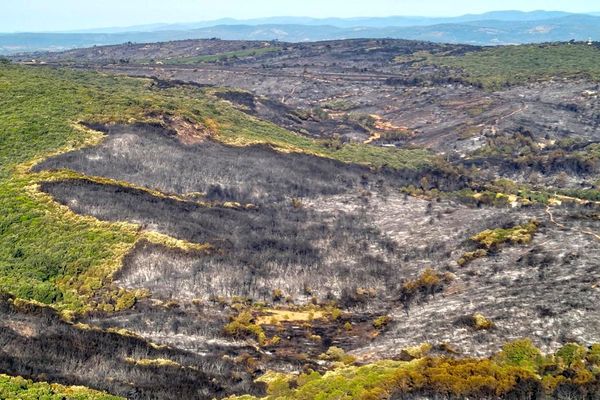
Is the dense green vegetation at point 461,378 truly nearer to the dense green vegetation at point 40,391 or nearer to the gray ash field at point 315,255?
the gray ash field at point 315,255

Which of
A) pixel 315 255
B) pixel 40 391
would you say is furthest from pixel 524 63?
pixel 40 391

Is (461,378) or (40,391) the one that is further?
(461,378)

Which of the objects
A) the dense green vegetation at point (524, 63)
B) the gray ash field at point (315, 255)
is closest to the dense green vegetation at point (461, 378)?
the gray ash field at point (315, 255)

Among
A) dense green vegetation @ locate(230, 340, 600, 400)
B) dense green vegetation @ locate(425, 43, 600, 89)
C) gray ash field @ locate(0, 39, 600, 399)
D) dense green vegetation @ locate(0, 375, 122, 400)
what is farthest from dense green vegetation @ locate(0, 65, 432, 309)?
dense green vegetation @ locate(425, 43, 600, 89)

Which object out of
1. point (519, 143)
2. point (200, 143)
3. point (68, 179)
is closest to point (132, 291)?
point (68, 179)

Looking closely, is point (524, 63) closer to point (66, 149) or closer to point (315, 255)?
point (66, 149)

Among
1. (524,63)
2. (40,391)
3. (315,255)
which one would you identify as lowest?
(315,255)
